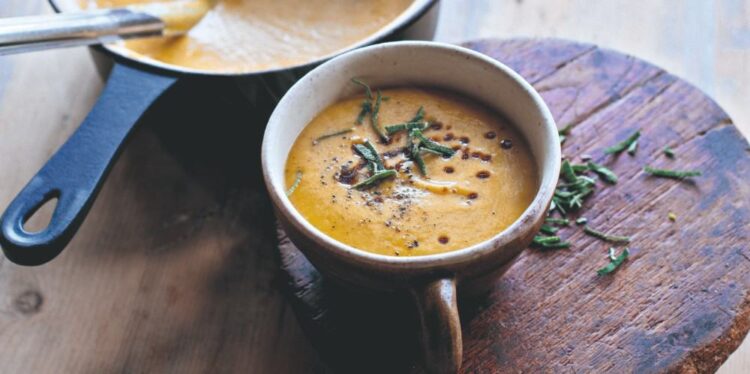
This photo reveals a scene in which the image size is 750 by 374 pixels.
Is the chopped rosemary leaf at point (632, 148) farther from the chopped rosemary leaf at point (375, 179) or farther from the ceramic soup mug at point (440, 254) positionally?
the chopped rosemary leaf at point (375, 179)

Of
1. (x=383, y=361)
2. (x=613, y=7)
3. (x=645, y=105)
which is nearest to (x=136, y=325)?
(x=383, y=361)

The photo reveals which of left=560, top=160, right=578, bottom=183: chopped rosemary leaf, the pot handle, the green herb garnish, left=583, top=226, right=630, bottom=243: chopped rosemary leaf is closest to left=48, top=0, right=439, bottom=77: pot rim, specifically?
the pot handle

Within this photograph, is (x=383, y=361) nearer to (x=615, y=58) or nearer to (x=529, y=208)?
(x=529, y=208)

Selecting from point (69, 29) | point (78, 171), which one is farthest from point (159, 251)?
point (69, 29)

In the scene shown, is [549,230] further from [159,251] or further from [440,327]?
[159,251]

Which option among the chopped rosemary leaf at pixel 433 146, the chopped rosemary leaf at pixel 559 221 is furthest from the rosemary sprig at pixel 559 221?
the chopped rosemary leaf at pixel 433 146
